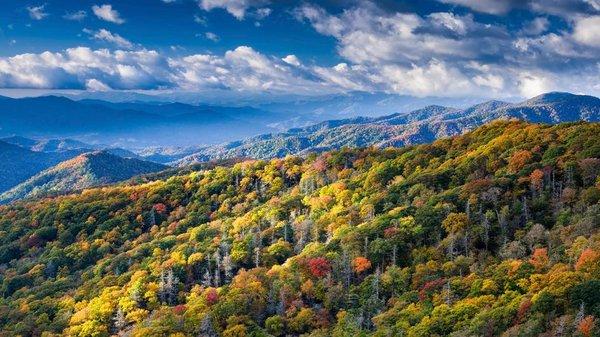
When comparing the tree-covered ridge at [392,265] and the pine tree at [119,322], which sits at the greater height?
the tree-covered ridge at [392,265]

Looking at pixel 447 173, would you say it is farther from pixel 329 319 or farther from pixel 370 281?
pixel 329 319

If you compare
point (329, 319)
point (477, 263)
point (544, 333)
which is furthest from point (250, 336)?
point (544, 333)

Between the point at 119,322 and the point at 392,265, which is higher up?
the point at 392,265

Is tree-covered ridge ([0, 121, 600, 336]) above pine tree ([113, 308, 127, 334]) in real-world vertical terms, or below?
above

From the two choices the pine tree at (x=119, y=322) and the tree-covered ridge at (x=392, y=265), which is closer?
the tree-covered ridge at (x=392, y=265)

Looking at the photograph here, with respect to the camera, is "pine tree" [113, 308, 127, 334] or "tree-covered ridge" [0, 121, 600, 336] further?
"pine tree" [113, 308, 127, 334]

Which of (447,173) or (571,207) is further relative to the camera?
(447,173)

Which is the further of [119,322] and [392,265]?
[119,322]

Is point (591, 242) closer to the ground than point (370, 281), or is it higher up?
higher up
